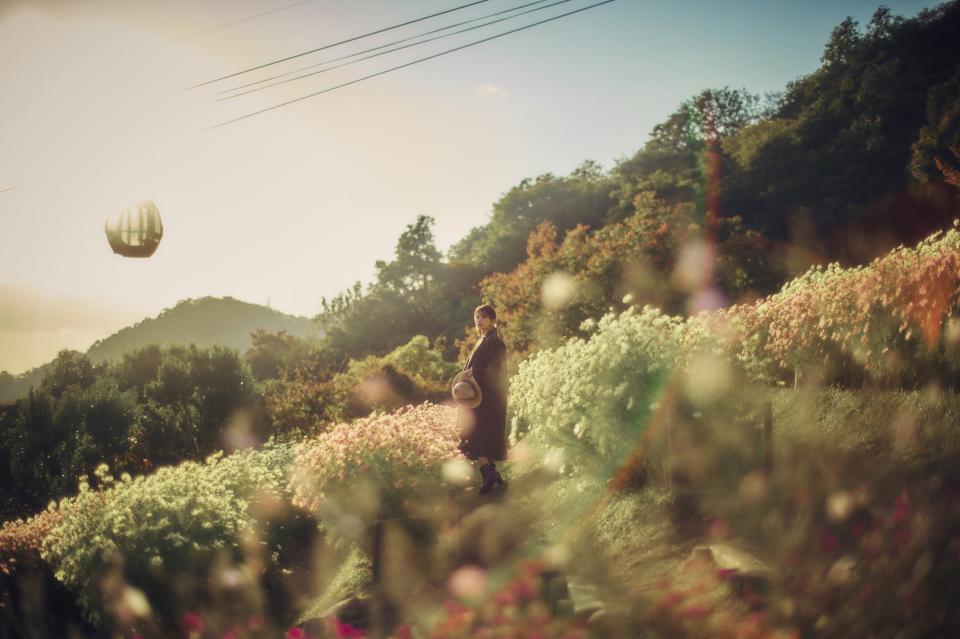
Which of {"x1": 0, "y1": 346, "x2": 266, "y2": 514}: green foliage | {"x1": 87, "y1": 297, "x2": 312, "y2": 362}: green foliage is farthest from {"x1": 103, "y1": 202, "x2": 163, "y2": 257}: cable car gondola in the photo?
{"x1": 87, "y1": 297, "x2": 312, "y2": 362}: green foliage

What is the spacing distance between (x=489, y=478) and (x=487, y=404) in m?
0.99

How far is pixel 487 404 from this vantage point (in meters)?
7.06

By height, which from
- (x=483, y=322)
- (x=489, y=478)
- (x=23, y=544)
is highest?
(x=483, y=322)

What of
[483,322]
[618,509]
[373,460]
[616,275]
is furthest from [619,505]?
[616,275]

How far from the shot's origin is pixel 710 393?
5383 mm

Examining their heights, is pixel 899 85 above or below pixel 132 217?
above

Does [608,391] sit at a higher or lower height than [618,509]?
higher

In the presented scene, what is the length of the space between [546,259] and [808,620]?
14082 mm

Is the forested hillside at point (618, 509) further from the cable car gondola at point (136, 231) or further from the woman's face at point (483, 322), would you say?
the cable car gondola at point (136, 231)

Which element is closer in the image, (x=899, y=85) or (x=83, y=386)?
(x=899, y=85)

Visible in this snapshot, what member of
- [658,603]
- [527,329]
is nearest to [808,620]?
[658,603]

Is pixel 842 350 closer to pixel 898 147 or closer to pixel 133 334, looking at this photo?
pixel 898 147

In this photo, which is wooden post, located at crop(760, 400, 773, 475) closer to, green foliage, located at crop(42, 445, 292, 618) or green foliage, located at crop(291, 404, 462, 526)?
green foliage, located at crop(291, 404, 462, 526)

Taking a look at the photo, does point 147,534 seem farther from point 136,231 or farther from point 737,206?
point 737,206
